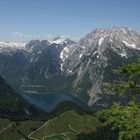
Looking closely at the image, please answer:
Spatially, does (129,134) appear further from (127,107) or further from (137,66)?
(137,66)

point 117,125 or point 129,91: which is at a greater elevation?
point 129,91

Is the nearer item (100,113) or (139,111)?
(139,111)

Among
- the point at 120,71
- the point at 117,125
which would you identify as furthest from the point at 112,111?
the point at 120,71

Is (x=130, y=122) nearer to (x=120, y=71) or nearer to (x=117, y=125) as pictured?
(x=117, y=125)

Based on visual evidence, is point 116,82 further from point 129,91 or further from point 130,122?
point 130,122

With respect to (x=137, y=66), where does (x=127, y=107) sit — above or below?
below

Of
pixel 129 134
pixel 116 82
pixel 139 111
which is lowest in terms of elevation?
pixel 129 134

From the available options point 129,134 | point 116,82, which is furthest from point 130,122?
point 116,82
